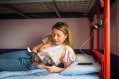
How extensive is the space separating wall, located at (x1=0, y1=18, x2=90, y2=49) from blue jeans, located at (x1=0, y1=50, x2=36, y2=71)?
77 cm

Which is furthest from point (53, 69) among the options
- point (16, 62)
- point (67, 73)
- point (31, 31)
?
point (31, 31)

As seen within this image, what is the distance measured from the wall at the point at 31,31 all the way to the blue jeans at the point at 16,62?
30.4 inches

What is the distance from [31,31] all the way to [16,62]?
0.86 metres

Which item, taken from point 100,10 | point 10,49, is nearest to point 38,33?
point 10,49

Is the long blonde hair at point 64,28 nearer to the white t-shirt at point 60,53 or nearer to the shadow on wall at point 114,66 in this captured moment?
the white t-shirt at point 60,53

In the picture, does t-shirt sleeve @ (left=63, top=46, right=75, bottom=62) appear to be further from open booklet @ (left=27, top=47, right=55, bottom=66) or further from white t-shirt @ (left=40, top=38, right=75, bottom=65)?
open booklet @ (left=27, top=47, right=55, bottom=66)

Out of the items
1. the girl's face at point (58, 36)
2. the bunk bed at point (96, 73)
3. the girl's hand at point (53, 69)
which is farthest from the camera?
the girl's face at point (58, 36)

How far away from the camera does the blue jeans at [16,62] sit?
1.16 meters

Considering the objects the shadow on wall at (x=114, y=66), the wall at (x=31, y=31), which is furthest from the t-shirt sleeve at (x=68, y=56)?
the wall at (x=31, y=31)

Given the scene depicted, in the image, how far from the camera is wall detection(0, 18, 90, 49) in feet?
6.31

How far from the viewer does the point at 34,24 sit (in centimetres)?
198

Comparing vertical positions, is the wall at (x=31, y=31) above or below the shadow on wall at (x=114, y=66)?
above

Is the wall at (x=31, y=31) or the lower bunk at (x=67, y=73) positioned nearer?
the lower bunk at (x=67, y=73)

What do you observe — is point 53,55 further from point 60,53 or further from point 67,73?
point 67,73
